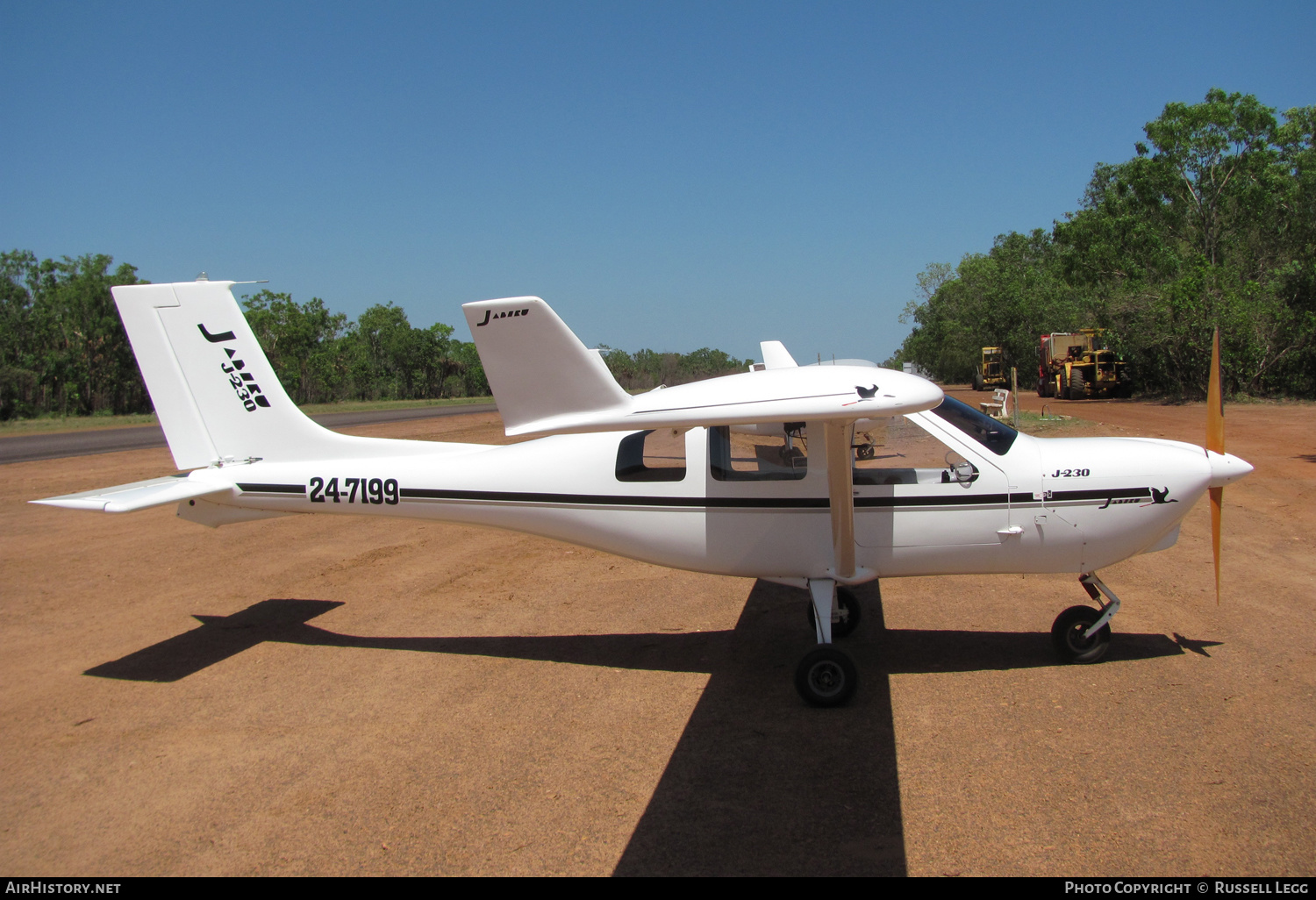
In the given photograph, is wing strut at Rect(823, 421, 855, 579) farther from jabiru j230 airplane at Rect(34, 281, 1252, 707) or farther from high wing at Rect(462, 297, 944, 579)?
high wing at Rect(462, 297, 944, 579)

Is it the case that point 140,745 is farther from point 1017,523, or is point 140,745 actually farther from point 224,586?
point 1017,523

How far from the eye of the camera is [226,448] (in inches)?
259

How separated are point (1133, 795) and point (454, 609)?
19.1 ft

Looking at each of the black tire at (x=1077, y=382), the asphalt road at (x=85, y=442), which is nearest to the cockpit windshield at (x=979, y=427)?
the asphalt road at (x=85, y=442)

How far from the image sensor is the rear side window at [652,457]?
5719mm

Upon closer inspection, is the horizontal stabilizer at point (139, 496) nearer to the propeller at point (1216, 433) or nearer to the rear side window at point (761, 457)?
the rear side window at point (761, 457)

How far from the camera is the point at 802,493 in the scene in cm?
544

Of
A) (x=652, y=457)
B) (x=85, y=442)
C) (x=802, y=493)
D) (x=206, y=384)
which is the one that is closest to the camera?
(x=802, y=493)

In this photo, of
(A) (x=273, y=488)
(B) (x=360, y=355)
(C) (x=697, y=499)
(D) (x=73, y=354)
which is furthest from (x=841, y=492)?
(B) (x=360, y=355)

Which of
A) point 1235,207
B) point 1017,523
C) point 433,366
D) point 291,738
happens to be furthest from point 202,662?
point 433,366

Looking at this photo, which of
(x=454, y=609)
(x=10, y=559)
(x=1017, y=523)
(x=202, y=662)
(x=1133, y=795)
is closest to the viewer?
(x=1133, y=795)

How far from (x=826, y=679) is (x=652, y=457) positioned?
81.1 inches

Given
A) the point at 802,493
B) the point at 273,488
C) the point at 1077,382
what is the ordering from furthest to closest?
the point at 1077,382 → the point at 273,488 → the point at 802,493

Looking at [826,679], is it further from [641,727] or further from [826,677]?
[641,727]
